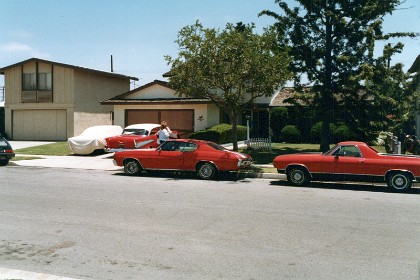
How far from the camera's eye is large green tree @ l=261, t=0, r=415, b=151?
1977cm

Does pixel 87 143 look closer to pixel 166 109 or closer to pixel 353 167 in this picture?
pixel 166 109

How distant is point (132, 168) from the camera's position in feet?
47.8

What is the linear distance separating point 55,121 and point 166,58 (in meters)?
17.0

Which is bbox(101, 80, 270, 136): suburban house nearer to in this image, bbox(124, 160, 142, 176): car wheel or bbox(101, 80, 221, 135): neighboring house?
bbox(101, 80, 221, 135): neighboring house

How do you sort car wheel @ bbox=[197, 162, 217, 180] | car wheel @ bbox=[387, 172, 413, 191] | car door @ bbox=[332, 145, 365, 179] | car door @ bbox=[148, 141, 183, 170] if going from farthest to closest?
car door @ bbox=[148, 141, 183, 170] < car wheel @ bbox=[197, 162, 217, 180] < car door @ bbox=[332, 145, 365, 179] < car wheel @ bbox=[387, 172, 413, 191]

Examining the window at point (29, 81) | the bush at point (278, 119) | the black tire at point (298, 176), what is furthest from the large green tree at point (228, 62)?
the window at point (29, 81)

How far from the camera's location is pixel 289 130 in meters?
27.6

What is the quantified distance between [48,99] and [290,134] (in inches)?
681

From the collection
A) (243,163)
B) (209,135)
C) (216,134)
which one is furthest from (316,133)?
(243,163)

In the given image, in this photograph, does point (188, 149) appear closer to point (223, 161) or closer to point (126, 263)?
point (223, 161)

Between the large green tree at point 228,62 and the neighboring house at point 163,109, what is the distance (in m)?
9.29

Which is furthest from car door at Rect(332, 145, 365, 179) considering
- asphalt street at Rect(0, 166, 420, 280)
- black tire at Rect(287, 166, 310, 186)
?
black tire at Rect(287, 166, 310, 186)

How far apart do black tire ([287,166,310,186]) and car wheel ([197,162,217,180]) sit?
246 centimetres

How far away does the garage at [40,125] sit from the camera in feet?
101
